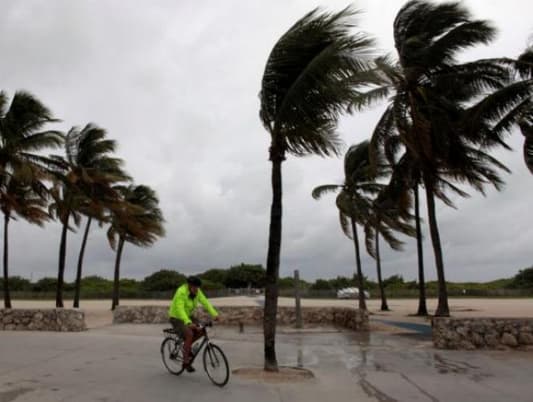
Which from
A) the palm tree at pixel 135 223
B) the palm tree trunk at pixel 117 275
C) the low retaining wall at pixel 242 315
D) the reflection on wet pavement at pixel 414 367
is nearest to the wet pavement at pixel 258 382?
the reflection on wet pavement at pixel 414 367

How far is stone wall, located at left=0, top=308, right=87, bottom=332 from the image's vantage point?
1478 cm

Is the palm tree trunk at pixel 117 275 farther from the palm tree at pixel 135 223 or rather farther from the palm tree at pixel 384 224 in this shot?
the palm tree at pixel 384 224

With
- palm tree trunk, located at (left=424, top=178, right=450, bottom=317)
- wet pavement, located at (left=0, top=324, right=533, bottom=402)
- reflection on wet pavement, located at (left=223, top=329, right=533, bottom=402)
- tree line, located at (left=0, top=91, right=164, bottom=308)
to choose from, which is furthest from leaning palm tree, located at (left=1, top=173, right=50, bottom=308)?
palm tree trunk, located at (left=424, top=178, right=450, bottom=317)

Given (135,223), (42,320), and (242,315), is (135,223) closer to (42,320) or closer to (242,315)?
(242,315)

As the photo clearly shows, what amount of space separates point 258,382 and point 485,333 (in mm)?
6728

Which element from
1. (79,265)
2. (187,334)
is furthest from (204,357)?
(79,265)

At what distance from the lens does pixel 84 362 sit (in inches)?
343

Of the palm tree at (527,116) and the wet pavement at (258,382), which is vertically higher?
the palm tree at (527,116)

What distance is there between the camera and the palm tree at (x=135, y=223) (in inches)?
1055

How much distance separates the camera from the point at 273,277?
8.80 metres

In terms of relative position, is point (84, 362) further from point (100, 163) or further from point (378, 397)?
point (100, 163)

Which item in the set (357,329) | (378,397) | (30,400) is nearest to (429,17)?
(357,329)

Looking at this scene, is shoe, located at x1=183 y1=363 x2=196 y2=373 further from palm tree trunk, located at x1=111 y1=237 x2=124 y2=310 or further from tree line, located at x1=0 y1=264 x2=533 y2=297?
tree line, located at x1=0 y1=264 x2=533 y2=297

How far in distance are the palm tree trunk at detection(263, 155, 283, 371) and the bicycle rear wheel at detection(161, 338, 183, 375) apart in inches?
58.8
